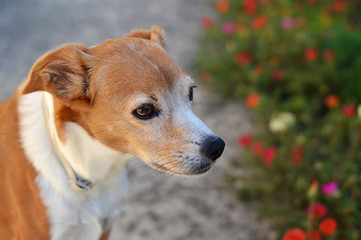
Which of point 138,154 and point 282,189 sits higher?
point 138,154

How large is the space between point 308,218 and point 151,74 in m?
1.70

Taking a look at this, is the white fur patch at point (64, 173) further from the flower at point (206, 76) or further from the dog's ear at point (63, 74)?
the flower at point (206, 76)

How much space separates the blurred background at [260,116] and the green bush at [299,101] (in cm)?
1

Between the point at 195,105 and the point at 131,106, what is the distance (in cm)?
276

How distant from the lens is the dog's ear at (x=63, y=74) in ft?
6.73

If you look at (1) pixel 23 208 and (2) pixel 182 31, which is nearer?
(1) pixel 23 208

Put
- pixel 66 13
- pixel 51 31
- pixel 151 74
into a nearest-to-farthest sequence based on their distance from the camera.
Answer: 1. pixel 151 74
2. pixel 51 31
3. pixel 66 13

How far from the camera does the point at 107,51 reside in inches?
87.3

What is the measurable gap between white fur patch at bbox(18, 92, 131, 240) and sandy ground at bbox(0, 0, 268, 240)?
3.90 ft

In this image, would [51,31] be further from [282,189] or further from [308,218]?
[308,218]

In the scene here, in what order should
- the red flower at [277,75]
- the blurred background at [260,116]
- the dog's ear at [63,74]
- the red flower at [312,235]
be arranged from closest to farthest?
the dog's ear at [63,74] < the red flower at [312,235] < the blurred background at [260,116] < the red flower at [277,75]

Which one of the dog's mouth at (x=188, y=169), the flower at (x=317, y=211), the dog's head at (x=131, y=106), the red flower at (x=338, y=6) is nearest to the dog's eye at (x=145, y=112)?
the dog's head at (x=131, y=106)

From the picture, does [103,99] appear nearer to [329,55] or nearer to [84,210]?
[84,210]

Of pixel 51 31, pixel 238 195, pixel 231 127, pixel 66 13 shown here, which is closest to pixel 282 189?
pixel 238 195
